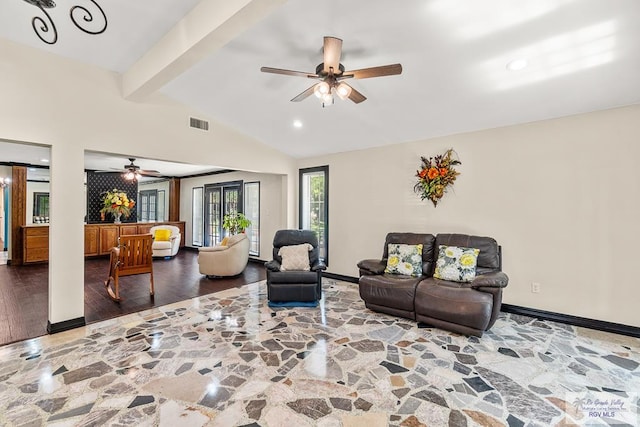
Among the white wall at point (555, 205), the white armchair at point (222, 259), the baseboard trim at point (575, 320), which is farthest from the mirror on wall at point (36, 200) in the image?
the baseboard trim at point (575, 320)

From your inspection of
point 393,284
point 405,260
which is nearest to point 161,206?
point 405,260

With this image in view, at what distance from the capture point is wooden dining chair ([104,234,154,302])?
4.38 m

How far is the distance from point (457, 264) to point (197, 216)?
814cm

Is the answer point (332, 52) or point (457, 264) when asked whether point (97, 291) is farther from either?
point (457, 264)

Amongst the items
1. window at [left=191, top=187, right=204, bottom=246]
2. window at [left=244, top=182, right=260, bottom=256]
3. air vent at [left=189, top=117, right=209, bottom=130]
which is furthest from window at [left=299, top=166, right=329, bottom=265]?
window at [left=191, top=187, right=204, bottom=246]

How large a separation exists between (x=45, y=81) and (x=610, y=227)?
21.5ft

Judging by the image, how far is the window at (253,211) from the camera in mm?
7445

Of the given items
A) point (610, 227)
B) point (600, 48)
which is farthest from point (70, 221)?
point (610, 227)

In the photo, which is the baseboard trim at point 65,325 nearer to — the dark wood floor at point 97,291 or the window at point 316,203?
the dark wood floor at point 97,291

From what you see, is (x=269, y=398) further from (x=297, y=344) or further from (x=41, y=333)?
(x=41, y=333)

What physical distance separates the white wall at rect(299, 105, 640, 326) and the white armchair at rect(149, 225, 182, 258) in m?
6.29

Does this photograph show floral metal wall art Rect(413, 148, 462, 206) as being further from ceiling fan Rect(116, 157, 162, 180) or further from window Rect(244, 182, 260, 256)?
ceiling fan Rect(116, 157, 162, 180)

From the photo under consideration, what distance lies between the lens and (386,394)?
7.43 ft

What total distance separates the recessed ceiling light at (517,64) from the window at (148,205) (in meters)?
11.2
